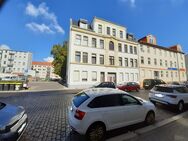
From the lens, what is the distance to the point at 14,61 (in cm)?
8275

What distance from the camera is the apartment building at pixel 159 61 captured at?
3398cm

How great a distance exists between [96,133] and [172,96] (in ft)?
20.4

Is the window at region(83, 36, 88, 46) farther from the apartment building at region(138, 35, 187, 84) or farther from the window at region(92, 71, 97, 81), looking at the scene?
the apartment building at region(138, 35, 187, 84)

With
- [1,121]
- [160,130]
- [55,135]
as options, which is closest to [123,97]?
[160,130]

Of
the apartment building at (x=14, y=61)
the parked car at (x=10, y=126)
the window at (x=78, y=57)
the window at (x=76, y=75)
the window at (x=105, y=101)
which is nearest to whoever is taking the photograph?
the parked car at (x=10, y=126)

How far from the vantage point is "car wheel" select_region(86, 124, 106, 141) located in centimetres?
411

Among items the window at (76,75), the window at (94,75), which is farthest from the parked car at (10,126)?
the window at (94,75)

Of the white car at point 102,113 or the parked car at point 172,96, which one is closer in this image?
the white car at point 102,113

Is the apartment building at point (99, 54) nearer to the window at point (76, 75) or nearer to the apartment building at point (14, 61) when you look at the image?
the window at point (76, 75)

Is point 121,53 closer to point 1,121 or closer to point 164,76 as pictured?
point 164,76

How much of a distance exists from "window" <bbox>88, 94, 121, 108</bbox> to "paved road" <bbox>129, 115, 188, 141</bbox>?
141cm

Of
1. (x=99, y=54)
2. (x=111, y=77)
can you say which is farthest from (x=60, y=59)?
(x=111, y=77)

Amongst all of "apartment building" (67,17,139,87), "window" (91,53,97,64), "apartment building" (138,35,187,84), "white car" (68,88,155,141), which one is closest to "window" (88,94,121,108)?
"white car" (68,88,155,141)

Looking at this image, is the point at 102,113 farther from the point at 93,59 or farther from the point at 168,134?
the point at 93,59
